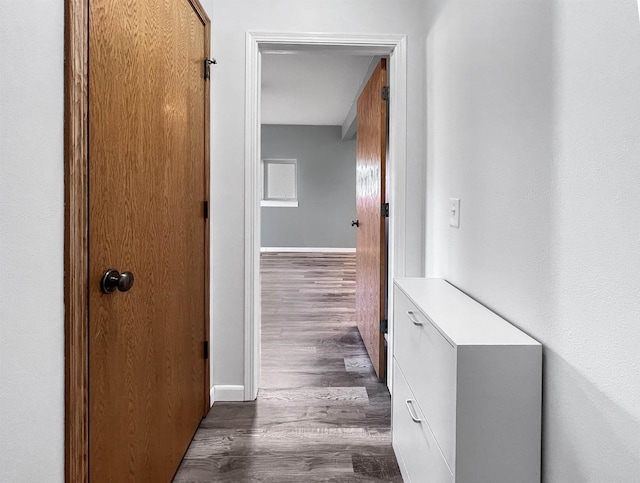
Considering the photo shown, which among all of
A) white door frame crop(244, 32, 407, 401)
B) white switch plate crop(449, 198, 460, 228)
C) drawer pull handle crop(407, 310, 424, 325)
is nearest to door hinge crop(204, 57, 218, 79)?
white door frame crop(244, 32, 407, 401)

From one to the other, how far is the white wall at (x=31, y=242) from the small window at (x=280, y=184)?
7736 millimetres

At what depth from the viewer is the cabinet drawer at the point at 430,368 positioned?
1145 millimetres

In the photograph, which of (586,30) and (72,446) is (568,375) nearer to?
(586,30)

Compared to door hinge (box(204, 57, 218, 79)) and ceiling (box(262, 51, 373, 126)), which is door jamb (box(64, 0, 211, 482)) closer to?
door hinge (box(204, 57, 218, 79))

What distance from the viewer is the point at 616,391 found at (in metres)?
0.88

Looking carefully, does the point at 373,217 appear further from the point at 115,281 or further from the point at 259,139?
the point at 115,281

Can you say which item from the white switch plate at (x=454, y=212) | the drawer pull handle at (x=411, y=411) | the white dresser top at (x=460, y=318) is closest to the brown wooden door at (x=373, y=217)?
the white switch plate at (x=454, y=212)

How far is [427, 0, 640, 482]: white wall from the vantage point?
86cm

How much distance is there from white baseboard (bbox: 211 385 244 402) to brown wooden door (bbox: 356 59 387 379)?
828mm

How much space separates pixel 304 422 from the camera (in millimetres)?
2244

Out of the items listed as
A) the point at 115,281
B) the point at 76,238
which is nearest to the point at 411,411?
the point at 115,281

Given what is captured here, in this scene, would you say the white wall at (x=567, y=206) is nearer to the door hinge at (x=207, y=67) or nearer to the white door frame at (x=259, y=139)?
the white door frame at (x=259, y=139)

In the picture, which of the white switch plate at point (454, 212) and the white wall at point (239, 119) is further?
the white wall at point (239, 119)

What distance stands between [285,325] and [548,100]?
321 cm
